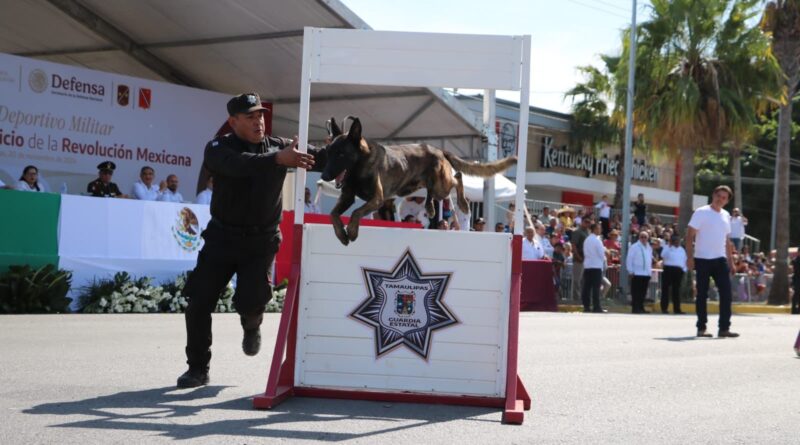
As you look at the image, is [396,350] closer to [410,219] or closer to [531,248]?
[410,219]

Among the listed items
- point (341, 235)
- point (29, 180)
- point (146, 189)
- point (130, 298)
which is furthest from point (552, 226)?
point (341, 235)

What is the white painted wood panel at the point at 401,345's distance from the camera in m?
6.48

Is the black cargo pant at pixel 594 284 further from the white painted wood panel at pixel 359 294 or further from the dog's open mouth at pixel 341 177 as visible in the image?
the dog's open mouth at pixel 341 177

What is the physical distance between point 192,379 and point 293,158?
1.88 m

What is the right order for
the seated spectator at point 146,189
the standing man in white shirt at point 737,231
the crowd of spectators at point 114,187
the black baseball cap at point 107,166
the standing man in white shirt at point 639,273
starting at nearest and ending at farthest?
the crowd of spectators at point 114,187
the black baseball cap at point 107,166
the seated spectator at point 146,189
the standing man in white shirt at point 639,273
the standing man in white shirt at point 737,231

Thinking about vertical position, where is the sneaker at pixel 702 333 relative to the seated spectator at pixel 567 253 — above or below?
below

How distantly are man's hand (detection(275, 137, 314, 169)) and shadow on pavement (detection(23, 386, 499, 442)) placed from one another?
5.01ft

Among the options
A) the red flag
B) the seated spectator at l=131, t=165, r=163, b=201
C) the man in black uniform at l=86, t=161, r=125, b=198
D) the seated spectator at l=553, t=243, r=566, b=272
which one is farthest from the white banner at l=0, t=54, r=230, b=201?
the seated spectator at l=553, t=243, r=566, b=272

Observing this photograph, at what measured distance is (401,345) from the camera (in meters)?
6.52

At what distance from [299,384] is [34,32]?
1557 centimetres

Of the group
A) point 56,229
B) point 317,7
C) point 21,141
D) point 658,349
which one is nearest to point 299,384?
point 658,349

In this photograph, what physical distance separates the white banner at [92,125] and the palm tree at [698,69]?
1447cm

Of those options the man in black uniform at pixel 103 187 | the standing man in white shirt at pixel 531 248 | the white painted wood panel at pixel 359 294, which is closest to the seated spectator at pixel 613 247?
the standing man in white shirt at pixel 531 248

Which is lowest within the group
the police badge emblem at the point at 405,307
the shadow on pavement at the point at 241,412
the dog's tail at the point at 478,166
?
the shadow on pavement at the point at 241,412
